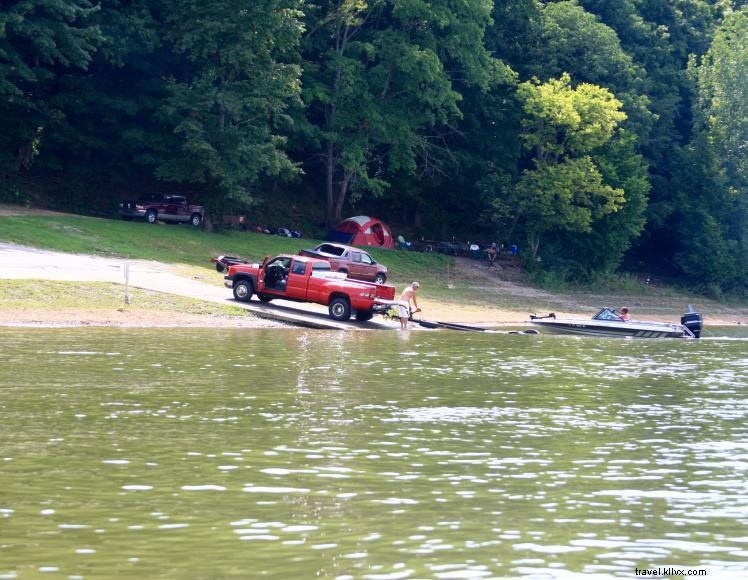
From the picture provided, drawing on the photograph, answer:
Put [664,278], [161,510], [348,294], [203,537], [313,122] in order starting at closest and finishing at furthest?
[203,537] → [161,510] → [348,294] → [313,122] → [664,278]

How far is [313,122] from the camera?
64.8 meters

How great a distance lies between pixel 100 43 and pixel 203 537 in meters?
45.3

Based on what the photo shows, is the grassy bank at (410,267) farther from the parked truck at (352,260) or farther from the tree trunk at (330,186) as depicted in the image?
the tree trunk at (330,186)

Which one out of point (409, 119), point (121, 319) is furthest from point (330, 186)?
point (121, 319)

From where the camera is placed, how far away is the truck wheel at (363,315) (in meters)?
38.2

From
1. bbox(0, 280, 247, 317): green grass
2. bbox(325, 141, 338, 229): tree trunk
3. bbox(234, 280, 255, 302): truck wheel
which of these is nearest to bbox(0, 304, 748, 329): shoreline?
bbox(0, 280, 247, 317): green grass

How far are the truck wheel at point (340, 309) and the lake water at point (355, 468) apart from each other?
32.5 feet

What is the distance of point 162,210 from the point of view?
57438 millimetres

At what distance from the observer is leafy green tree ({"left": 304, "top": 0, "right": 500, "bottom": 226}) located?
6078 centimetres

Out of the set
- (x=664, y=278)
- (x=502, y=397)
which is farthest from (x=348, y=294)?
(x=664, y=278)

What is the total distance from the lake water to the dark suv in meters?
29.5

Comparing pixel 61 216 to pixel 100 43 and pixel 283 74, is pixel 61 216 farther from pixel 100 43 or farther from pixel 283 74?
pixel 283 74

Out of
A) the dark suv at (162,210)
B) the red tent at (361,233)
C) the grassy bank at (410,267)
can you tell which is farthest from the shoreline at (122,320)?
the red tent at (361,233)

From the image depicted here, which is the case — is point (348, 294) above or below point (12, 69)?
below
